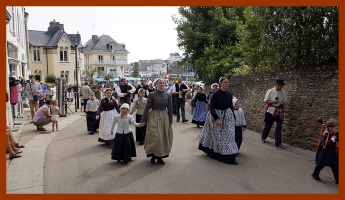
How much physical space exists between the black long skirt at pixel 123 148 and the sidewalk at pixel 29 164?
160cm

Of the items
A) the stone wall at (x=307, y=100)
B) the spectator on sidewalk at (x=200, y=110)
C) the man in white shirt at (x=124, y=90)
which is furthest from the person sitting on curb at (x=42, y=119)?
the stone wall at (x=307, y=100)

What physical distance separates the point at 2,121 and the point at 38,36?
40.4 m

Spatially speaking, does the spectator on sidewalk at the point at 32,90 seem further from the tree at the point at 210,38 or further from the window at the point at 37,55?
the window at the point at 37,55

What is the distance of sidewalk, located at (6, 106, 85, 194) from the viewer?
208 inches

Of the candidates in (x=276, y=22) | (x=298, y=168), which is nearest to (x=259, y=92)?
(x=276, y=22)

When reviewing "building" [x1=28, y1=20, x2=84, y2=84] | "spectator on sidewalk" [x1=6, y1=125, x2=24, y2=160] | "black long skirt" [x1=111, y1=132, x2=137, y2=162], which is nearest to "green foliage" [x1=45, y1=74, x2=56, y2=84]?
"building" [x1=28, y1=20, x2=84, y2=84]

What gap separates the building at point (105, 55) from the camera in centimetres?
6681

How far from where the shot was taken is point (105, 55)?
221 feet

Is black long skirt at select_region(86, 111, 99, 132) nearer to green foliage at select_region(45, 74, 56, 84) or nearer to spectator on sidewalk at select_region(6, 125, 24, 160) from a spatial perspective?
spectator on sidewalk at select_region(6, 125, 24, 160)

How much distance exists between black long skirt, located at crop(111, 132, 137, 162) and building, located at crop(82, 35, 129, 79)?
199ft

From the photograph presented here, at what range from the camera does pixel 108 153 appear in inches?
305

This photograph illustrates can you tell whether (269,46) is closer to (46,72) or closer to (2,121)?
(2,121)

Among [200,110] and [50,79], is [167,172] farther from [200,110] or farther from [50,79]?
[50,79]

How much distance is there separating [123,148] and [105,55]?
63151 millimetres
